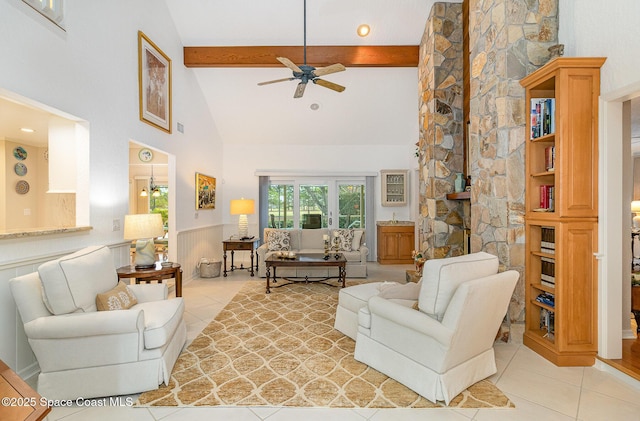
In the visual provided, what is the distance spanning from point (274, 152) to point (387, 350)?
6.18 metres

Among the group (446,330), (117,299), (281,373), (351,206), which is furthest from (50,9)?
(351,206)

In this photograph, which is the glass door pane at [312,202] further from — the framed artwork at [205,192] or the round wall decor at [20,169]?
the round wall decor at [20,169]

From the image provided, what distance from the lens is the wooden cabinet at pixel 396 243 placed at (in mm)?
7363

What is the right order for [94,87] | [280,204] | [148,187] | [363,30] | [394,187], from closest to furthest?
1. [94,87]
2. [363,30]
3. [394,187]
4. [280,204]
5. [148,187]

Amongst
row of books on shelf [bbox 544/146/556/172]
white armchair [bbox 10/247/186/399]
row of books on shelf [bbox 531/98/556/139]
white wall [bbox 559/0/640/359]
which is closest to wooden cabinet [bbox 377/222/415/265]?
row of books on shelf [bbox 544/146/556/172]

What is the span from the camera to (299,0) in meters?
4.95

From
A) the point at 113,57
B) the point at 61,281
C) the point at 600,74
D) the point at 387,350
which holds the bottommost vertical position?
the point at 387,350

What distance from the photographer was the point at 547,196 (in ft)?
9.71

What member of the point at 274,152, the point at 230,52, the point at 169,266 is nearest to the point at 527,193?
the point at 169,266

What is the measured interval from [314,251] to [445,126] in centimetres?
320

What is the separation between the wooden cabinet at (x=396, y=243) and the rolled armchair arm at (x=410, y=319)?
482cm

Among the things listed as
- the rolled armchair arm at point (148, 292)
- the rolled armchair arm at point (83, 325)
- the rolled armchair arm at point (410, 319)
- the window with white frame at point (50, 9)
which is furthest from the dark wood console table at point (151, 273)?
the window with white frame at point (50, 9)

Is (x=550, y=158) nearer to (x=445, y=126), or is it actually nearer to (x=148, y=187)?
(x=445, y=126)

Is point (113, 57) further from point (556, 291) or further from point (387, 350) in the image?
point (556, 291)
